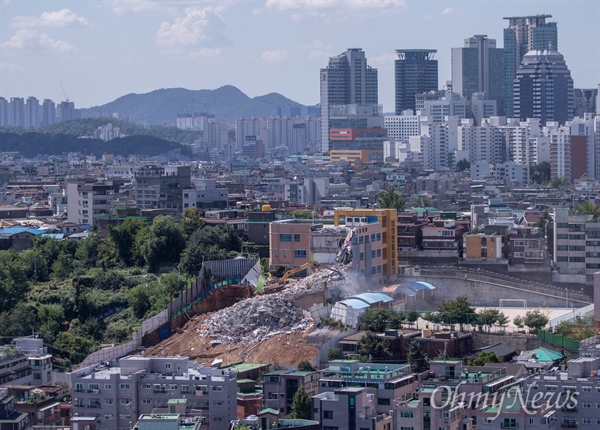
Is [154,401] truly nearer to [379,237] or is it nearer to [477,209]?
[379,237]

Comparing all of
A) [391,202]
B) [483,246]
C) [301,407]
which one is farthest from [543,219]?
[301,407]

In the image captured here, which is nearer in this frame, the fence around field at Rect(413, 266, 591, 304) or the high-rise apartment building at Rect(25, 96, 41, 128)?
the fence around field at Rect(413, 266, 591, 304)

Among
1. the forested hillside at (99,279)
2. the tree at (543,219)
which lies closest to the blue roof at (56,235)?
the forested hillside at (99,279)

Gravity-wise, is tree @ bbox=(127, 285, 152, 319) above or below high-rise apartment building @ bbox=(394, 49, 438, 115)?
below

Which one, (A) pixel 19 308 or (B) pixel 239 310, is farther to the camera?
(A) pixel 19 308

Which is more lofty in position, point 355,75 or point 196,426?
point 355,75

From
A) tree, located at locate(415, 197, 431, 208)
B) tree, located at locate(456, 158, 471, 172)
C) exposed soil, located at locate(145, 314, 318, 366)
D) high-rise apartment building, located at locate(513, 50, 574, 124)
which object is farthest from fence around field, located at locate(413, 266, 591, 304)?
high-rise apartment building, located at locate(513, 50, 574, 124)

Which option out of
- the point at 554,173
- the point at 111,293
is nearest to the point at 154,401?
the point at 111,293

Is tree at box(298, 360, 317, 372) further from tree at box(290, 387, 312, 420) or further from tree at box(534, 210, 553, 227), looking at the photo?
tree at box(534, 210, 553, 227)
